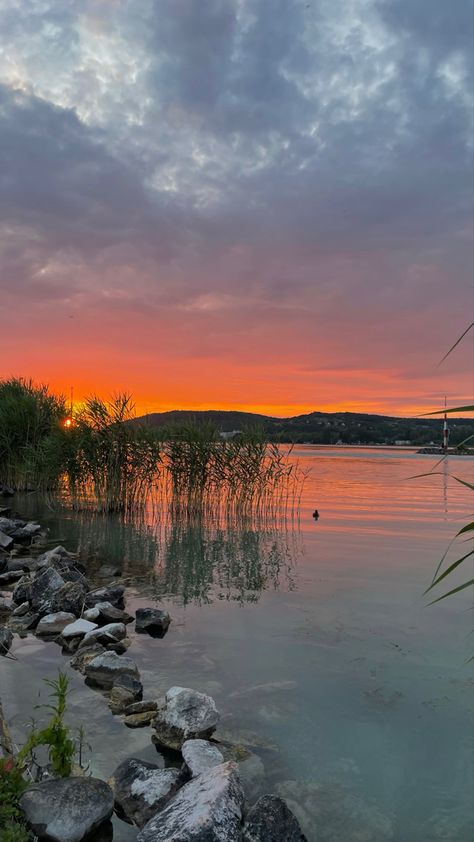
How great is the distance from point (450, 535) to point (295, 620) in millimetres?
9171

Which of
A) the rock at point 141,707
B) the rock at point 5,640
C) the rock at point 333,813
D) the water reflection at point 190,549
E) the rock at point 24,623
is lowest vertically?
the water reflection at point 190,549

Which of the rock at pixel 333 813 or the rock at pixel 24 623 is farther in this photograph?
the rock at pixel 24 623

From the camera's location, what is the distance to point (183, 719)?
15.8ft

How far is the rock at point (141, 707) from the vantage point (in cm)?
524

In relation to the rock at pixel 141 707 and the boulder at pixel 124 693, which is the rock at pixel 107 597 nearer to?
the boulder at pixel 124 693

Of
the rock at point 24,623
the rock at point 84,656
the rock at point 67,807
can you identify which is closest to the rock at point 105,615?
the rock at point 24,623

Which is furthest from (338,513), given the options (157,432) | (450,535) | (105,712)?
(105,712)

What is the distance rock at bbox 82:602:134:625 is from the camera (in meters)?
7.95

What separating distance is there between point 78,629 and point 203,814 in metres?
4.45

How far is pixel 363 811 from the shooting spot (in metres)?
4.02

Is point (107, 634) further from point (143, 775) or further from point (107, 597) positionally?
point (143, 775)

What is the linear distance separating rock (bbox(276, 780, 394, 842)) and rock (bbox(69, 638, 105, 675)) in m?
2.92

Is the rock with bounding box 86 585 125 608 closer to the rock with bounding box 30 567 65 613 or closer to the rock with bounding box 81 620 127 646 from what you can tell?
the rock with bounding box 30 567 65 613

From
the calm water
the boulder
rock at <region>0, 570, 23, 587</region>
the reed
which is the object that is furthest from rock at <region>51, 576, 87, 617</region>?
the reed
